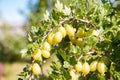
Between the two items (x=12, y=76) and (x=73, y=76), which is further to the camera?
(x=12, y=76)

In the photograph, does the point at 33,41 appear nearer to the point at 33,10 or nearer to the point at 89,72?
the point at 89,72

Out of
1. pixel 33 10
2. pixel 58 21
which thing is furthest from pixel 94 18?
pixel 33 10

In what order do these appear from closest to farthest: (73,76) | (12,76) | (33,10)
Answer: (73,76)
(33,10)
(12,76)

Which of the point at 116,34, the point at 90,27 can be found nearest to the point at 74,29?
the point at 90,27

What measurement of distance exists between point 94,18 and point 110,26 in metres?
0.08

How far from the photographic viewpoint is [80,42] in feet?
5.44

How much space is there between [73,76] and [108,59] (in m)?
0.17

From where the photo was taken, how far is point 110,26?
63.5 inches

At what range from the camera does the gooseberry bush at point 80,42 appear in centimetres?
155

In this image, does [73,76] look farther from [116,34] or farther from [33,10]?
[33,10]

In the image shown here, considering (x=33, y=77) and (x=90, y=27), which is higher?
(x=90, y=27)

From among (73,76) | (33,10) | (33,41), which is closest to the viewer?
(73,76)

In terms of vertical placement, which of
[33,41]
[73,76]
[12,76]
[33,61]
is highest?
[12,76]

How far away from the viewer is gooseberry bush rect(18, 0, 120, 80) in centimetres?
155
